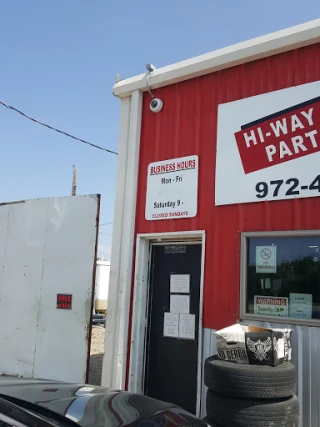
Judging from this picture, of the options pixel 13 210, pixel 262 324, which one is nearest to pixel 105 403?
pixel 262 324

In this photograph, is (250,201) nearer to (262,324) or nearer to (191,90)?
(262,324)

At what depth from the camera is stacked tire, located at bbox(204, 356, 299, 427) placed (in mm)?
4016

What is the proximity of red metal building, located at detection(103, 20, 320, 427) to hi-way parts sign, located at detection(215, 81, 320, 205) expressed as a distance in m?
0.01

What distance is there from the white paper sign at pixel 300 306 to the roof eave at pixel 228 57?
298 centimetres

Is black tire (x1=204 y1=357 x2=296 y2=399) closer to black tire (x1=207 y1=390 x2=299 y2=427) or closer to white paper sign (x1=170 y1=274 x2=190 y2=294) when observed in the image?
black tire (x1=207 y1=390 x2=299 y2=427)

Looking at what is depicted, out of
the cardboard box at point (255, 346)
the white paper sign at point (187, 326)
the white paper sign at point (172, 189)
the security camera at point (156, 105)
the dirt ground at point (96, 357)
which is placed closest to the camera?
the cardboard box at point (255, 346)

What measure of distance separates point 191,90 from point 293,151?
6.09ft

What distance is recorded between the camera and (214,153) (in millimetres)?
5824

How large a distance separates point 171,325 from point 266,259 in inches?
66.5

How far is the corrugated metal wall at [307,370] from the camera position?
4645mm

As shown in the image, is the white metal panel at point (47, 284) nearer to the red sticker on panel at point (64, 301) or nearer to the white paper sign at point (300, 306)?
the red sticker on panel at point (64, 301)

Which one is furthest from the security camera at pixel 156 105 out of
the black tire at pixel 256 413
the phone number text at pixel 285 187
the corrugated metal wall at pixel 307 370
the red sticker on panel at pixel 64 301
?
the black tire at pixel 256 413

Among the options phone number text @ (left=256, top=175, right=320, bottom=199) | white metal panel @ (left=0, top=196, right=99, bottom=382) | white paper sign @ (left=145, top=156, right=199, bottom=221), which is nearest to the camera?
phone number text @ (left=256, top=175, right=320, bottom=199)

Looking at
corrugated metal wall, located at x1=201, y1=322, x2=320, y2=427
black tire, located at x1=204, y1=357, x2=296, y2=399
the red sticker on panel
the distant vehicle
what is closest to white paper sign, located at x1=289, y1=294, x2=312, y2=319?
corrugated metal wall, located at x1=201, y1=322, x2=320, y2=427
